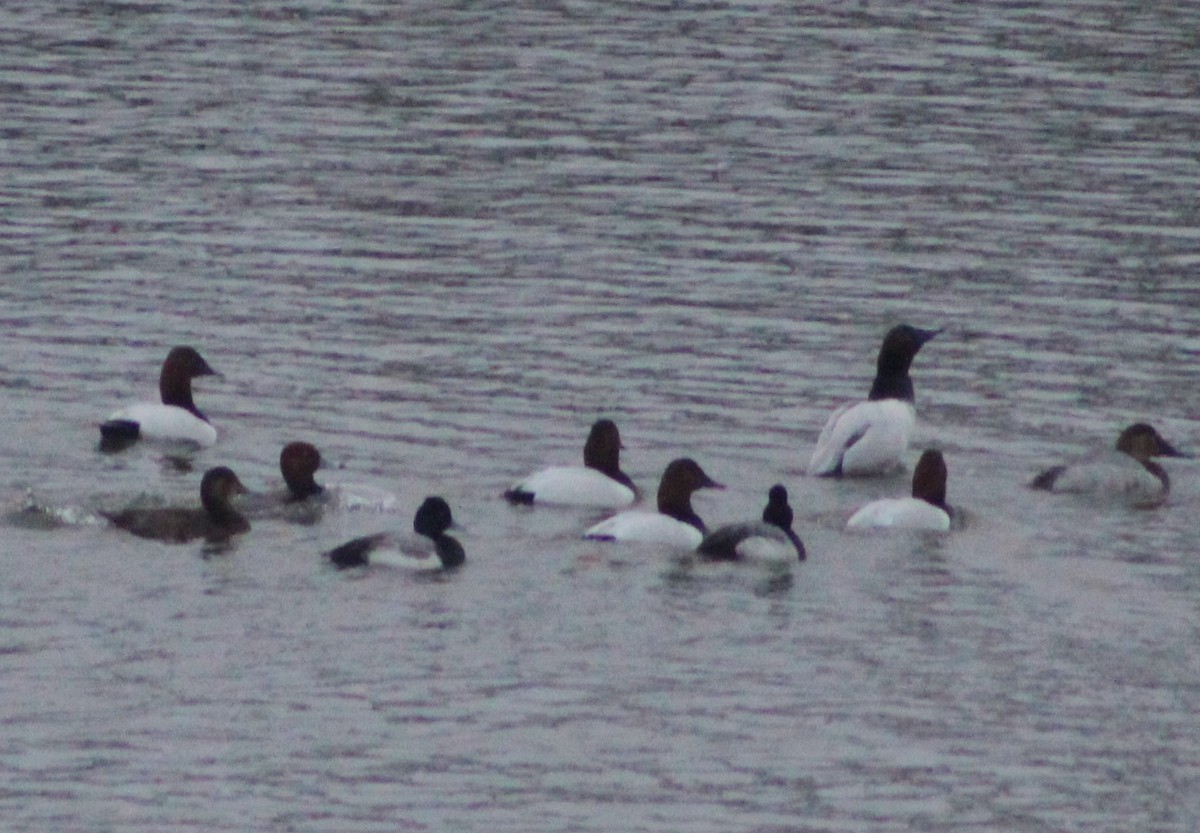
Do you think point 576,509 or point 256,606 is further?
point 576,509

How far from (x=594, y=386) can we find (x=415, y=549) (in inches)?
210

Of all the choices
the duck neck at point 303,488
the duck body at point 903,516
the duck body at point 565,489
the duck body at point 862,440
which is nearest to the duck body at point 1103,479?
the duck body at point 903,516

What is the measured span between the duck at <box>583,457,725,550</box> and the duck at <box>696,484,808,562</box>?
171 millimetres

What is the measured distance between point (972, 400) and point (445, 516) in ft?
20.3

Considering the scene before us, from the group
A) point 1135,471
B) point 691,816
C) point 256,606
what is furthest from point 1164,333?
point 691,816

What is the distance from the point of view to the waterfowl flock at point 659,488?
16922 mm

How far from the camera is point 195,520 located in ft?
56.6

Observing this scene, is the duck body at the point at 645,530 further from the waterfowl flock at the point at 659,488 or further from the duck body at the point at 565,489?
the duck body at the point at 565,489

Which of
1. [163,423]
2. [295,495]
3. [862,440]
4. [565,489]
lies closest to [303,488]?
[295,495]

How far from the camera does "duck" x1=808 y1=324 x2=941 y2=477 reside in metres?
19.7

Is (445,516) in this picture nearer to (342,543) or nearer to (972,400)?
(342,543)

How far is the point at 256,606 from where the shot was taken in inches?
618

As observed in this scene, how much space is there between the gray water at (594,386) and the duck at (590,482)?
0.51ft

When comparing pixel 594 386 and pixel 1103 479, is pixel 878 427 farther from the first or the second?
pixel 594 386
